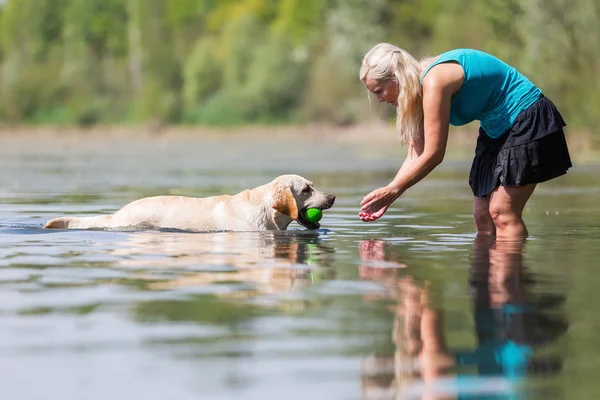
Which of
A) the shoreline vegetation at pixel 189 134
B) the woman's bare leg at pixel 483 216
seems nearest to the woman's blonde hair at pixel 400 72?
the woman's bare leg at pixel 483 216

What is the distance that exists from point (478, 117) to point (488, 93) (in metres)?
0.33

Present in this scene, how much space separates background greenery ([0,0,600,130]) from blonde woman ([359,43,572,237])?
2121cm

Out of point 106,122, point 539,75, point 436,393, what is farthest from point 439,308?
point 106,122

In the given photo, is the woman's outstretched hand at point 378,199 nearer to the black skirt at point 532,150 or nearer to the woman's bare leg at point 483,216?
the black skirt at point 532,150

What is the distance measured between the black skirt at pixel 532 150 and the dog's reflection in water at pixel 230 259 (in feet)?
4.94

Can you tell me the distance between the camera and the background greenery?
3238cm

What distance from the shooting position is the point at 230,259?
8.97 metres

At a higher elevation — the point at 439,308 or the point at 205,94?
the point at 205,94

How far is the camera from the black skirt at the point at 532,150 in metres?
9.39

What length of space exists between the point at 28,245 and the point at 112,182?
11315 mm

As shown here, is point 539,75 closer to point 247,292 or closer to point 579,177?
point 579,177

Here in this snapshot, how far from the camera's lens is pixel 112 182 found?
70.2 ft

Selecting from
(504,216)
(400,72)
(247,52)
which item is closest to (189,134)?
(247,52)

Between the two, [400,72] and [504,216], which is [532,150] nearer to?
[504,216]
